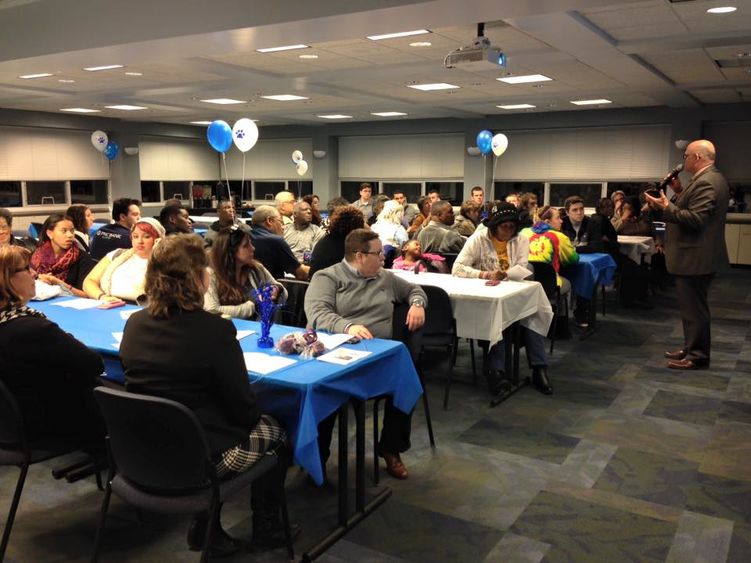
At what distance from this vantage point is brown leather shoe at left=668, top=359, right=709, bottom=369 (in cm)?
485

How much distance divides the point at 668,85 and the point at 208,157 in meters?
10.9

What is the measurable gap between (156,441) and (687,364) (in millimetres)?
4142

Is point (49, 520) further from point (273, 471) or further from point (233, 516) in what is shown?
point (273, 471)

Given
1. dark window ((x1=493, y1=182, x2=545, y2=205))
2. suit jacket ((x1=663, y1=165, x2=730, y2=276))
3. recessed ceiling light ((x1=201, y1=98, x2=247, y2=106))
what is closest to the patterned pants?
suit jacket ((x1=663, y1=165, x2=730, y2=276))

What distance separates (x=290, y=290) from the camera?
4469 mm

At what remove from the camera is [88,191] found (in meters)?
13.7

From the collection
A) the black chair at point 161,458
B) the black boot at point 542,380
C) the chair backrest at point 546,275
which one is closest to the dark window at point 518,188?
the chair backrest at point 546,275

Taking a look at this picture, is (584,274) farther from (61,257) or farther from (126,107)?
(126,107)

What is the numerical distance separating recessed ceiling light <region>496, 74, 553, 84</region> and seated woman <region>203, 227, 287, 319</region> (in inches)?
220

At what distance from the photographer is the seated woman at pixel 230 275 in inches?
126

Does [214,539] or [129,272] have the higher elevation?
[129,272]

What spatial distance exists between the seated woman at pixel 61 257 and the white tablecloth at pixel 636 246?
5.26 meters

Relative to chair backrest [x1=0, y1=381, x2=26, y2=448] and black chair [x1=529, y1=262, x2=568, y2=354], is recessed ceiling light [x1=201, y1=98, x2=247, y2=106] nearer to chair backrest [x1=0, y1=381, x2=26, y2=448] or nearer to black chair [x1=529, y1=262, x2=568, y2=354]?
black chair [x1=529, y1=262, x2=568, y2=354]

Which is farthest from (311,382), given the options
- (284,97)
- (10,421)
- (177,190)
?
(177,190)
